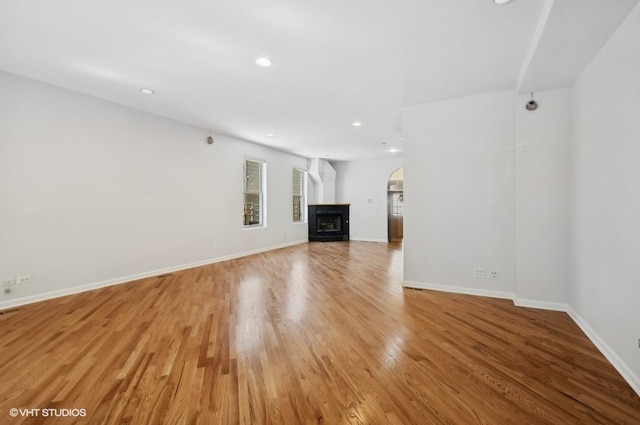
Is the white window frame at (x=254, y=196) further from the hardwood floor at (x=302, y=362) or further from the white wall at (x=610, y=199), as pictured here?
the white wall at (x=610, y=199)

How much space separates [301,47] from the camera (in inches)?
104

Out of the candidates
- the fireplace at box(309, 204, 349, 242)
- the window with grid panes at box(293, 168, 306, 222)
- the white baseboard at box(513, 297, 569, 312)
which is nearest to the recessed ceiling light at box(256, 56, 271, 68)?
the white baseboard at box(513, 297, 569, 312)

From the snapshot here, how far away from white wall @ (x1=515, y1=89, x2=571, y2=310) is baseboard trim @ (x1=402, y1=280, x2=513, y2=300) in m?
0.22

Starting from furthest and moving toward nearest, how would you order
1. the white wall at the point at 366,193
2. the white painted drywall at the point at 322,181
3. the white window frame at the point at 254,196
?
the white wall at the point at 366,193
the white painted drywall at the point at 322,181
the white window frame at the point at 254,196

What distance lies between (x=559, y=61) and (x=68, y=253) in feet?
19.8

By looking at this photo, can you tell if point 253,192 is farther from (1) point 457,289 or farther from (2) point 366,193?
(1) point 457,289

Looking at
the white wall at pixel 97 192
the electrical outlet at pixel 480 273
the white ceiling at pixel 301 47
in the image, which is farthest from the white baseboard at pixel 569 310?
the white wall at pixel 97 192

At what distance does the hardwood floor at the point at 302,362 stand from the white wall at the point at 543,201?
348 millimetres

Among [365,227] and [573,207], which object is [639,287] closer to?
[573,207]

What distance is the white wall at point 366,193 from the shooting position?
364 inches

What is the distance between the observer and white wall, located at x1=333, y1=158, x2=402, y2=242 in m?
9.24

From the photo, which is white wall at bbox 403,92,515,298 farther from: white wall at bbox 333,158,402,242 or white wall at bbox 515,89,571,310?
white wall at bbox 333,158,402,242

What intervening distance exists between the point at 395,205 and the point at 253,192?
530 centimetres

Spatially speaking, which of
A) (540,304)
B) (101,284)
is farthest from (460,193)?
(101,284)
